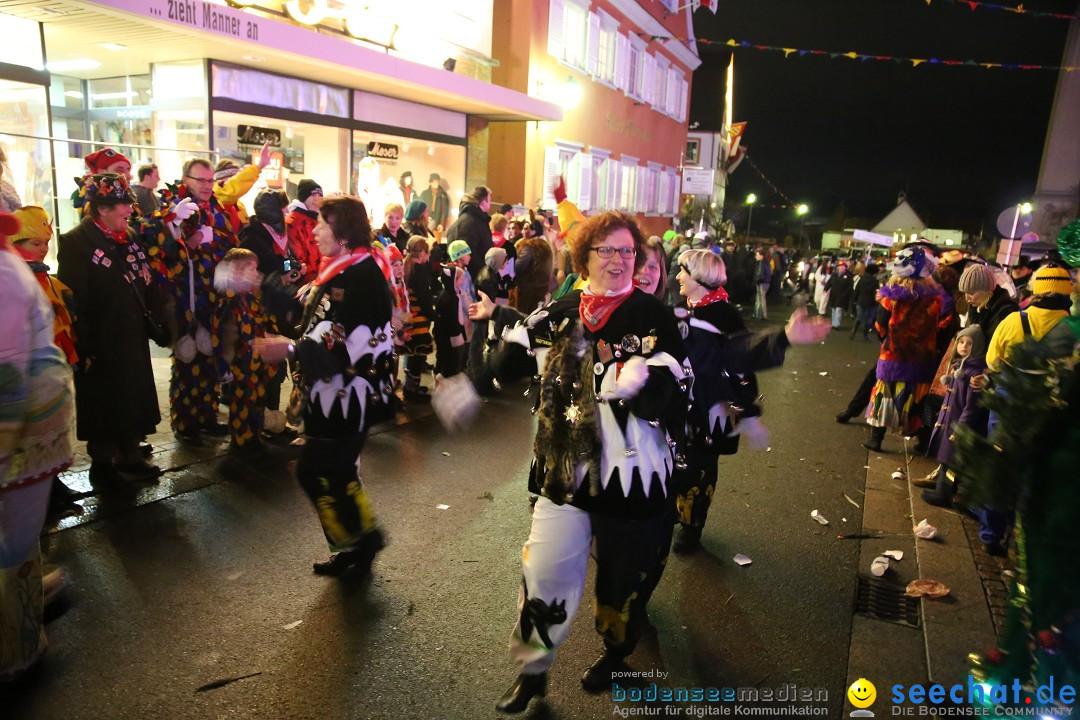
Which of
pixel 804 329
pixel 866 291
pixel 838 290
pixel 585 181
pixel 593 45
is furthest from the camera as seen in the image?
pixel 585 181

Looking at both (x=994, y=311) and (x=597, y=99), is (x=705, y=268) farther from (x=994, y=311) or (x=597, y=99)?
(x=597, y=99)

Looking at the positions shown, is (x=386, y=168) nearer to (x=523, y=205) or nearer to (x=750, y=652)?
(x=523, y=205)

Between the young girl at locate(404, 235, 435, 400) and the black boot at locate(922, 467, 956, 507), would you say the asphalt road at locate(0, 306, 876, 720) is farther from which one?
the young girl at locate(404, 235, 435, 400)

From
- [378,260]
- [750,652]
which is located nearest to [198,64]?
[378,260]

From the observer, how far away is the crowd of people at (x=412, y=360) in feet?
9.48

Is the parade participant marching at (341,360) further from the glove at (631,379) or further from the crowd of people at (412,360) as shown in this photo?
the glove at (631,379)

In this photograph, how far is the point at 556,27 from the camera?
55.8 feet

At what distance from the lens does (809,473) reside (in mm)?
6578

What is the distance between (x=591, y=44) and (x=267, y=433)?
1615cm

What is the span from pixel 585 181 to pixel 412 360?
13131mm

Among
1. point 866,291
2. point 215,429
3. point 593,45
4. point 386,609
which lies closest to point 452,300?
point 215,429

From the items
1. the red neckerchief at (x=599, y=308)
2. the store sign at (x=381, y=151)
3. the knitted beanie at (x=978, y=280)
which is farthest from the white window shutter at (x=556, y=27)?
the red neckerchief at (x=599, y=308)

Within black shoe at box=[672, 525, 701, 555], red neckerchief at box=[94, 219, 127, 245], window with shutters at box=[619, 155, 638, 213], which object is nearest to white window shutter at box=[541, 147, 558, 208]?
window with shutters at box=[619, 155, 638, 213]

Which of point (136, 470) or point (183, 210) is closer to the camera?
point (136, 470)
